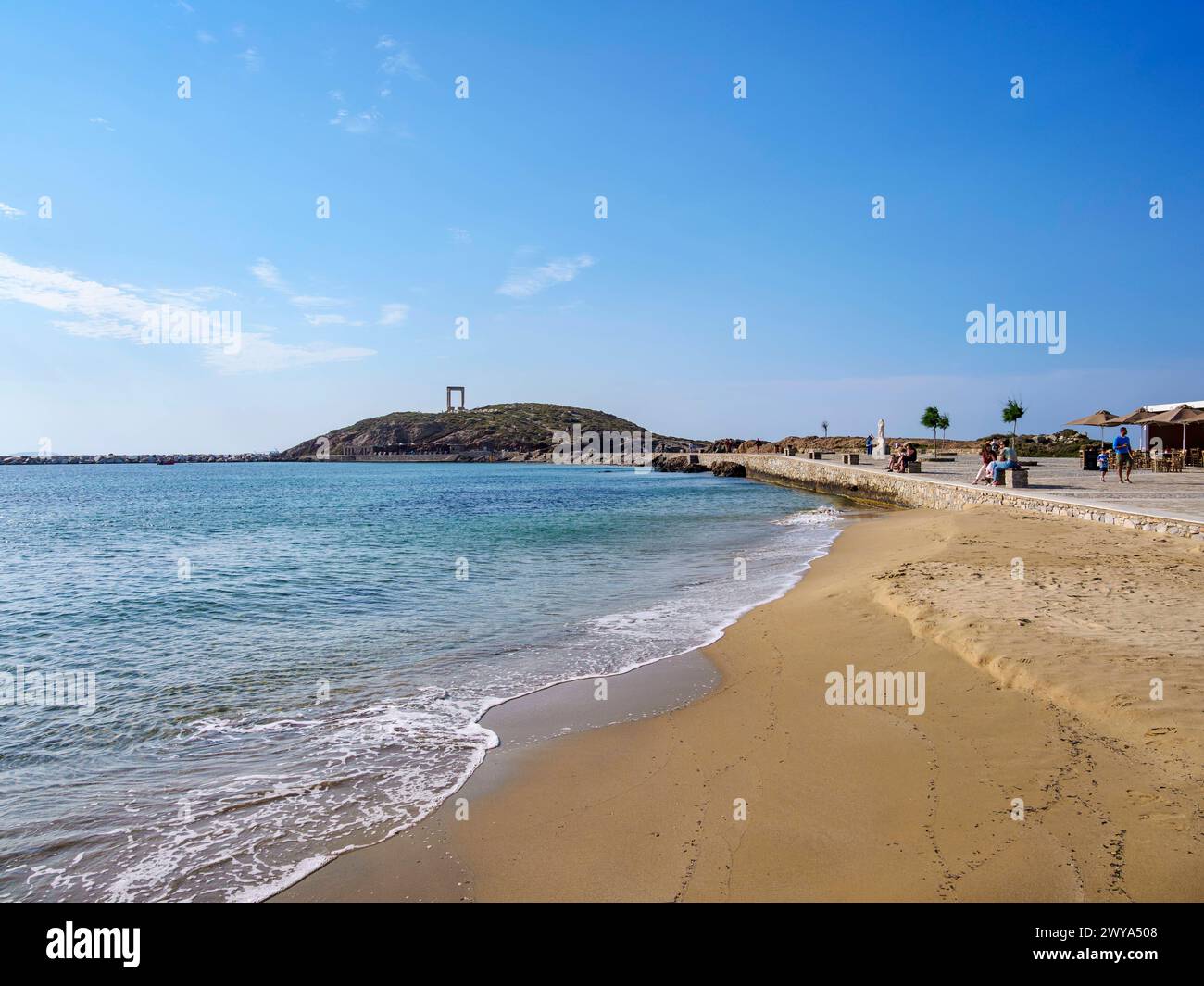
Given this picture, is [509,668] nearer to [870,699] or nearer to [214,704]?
[214,704]

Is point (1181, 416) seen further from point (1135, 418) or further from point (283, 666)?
point (283, 666)

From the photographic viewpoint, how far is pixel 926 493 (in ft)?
82.2

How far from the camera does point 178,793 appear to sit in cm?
540

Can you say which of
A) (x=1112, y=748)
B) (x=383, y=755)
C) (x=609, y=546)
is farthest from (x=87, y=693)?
(x=609, y=546)

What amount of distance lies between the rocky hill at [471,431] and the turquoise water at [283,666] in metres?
131

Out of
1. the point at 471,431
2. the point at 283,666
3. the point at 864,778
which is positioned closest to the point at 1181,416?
the point at 864,778

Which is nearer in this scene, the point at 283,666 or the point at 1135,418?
the point at 283,666

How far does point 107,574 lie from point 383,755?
14.6 metres

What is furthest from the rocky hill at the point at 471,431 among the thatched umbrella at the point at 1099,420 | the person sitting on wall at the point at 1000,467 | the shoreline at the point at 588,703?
the shoreline at the point at 588,703

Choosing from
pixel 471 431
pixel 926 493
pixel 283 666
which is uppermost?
pixel 471 431

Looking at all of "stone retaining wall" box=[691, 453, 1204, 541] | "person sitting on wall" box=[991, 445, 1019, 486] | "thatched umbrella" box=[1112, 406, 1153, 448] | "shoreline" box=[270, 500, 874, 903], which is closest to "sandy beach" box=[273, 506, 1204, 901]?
"shoreline" box=[270, 500, 874, 903]

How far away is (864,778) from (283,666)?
23.5 ft

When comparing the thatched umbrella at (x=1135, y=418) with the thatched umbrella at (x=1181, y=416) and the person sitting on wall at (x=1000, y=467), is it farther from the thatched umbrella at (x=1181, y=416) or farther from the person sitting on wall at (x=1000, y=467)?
the person sitting on wall at (x=1000, y=467)

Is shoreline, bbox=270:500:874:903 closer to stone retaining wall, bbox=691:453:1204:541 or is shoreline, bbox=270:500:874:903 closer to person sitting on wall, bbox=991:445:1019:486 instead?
stone retaining wall, bbox=691:453:1204:541
